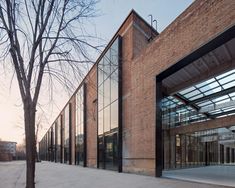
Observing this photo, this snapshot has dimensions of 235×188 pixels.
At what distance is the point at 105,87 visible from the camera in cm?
2758

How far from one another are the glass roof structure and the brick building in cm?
6

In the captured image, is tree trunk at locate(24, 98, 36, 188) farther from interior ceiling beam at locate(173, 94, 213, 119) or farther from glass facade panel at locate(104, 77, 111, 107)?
interior ceiling beam at locate(173, 94, 213, 119)

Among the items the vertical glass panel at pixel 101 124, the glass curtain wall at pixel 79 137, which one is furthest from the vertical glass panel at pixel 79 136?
the vertical glass panel at pixel 101 124

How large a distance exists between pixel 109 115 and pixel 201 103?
25.8 ft

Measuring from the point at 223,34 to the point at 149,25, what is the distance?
37.9 feet

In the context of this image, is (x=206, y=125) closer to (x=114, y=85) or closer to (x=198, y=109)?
(x=198, y=109)

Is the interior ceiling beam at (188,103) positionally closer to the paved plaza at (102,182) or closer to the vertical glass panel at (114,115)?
the vertical glass panel at (114,115)

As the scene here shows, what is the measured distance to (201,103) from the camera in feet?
89.5

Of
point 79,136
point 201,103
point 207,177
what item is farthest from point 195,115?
point 79,136

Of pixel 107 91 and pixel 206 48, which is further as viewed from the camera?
pixel 107 91

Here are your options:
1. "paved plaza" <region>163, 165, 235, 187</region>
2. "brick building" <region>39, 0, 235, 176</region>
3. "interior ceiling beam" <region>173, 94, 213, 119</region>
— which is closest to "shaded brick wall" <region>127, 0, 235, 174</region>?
"brick building" <region>39, 0, 235, 176</region>

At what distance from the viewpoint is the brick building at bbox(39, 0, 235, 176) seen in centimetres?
1306

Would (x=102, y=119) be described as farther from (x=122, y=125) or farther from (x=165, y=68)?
(x=165, y=68)

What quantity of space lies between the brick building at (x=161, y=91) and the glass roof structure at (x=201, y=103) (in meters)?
0.06
